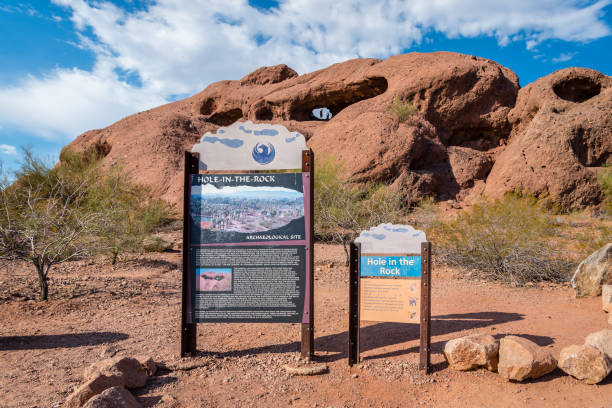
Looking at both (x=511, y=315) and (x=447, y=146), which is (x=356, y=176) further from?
(x=511, y=315)

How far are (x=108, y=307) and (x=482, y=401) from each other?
5474mm

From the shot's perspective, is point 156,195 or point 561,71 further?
point 156,195

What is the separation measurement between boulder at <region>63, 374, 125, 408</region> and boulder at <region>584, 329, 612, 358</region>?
4348 millimetres

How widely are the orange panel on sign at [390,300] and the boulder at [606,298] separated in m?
3.25

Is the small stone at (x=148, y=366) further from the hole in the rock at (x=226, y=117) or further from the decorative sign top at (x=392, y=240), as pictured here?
the hole in the rock at (x=226, y=117)

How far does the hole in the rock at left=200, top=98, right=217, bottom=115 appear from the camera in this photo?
1248 inches

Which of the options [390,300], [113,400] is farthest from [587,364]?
[113,400]

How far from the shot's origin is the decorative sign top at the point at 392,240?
4.23 meters

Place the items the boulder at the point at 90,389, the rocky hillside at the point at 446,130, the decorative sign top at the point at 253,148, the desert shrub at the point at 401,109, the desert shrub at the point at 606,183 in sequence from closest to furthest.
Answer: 1. the boulder at the point at 90,389
2. the decorative sign top at the point at 253,148
3. the desert shrub at the point at 606,183
4. the rocky hillside at the point at 446,130
5. the desert shrub at the point at 401,109

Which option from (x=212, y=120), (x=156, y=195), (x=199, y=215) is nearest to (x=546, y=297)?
(x=199, y=215)

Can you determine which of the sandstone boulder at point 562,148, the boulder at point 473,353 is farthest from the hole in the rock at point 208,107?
the boulder at point 473,353

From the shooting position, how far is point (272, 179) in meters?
4.47

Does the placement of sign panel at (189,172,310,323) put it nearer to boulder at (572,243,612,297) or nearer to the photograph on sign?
the photograph on sign

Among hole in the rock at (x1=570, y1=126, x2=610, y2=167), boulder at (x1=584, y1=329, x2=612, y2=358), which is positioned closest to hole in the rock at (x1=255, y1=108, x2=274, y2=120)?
Result: hole in the rock at (x1=570, y1=126, x2=610, y2=167)
